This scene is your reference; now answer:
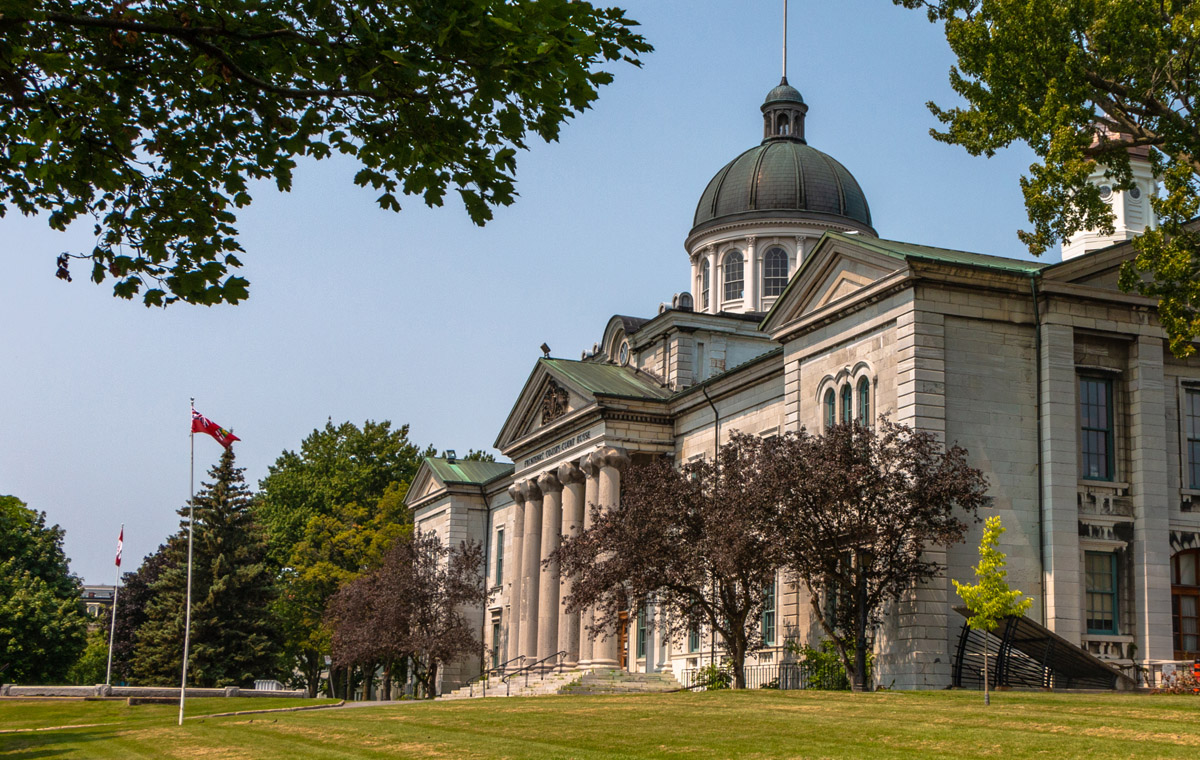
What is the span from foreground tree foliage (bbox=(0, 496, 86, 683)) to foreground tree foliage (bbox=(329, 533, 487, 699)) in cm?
1485

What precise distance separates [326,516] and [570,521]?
29.8 m

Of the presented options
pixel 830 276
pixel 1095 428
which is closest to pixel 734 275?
pixel 830 276

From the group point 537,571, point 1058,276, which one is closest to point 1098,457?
point 1058,276

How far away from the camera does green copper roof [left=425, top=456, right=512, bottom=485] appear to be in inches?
2625

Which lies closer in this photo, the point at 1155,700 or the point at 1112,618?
the point at 1155,700

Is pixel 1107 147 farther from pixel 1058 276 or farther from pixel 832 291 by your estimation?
pixel 832 291

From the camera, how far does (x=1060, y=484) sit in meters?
32.0

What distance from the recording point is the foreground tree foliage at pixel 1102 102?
26.8 metres

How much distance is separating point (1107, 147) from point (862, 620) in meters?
11.6

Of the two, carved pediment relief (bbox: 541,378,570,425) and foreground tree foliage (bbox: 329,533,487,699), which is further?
foreground tree foliage (bbox: 329,533,487,699)

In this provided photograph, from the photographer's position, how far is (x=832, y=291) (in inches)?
1422

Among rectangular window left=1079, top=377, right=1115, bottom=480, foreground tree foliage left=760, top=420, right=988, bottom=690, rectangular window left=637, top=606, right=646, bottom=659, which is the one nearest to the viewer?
foreground tree foliage left=760, top=420, right=988, bottom=690

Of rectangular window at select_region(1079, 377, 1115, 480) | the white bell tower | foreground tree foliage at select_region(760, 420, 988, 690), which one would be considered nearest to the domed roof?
the white bell tower

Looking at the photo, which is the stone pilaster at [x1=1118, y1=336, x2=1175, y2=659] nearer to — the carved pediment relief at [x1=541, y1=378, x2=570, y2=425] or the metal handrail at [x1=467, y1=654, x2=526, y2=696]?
the carved pediment relief at [x1=541, y1=378, x2=570, y2=425]
